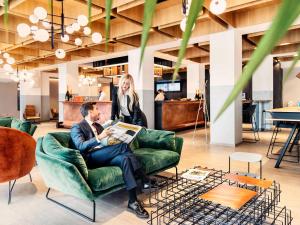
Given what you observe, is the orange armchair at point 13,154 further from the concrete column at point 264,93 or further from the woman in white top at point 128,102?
the concrete column at point 264,93

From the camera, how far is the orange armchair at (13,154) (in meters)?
2.77

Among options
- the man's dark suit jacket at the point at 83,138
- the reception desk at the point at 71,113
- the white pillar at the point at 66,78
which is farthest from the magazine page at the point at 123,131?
the white pillar at the point at 66,78

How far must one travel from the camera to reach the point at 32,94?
12898mm

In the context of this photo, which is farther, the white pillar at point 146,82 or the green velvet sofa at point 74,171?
the white pillar at point 146,82

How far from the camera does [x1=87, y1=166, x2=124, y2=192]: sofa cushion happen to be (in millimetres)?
2404

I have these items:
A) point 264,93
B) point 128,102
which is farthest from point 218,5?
point 264,93

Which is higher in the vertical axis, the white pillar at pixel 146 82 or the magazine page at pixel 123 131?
the white pillar at pixel 146 82

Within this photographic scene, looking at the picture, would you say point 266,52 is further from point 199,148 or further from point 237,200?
point 199,148

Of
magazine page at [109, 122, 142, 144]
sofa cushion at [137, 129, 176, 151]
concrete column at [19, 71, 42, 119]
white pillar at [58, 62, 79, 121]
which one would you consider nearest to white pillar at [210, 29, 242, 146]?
sofa cushion at [137, 129, 176, 151]

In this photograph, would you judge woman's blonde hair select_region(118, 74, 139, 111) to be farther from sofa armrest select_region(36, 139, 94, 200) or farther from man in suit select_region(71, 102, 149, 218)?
sofa armrest select_region(36, 139, 94, 200)

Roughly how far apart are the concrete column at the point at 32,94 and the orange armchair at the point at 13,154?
10.6 meters

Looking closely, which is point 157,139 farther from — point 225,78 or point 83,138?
point 225,78

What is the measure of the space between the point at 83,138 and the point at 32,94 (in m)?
11.5

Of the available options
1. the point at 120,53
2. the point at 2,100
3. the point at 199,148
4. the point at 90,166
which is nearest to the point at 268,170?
the point at 199,148
